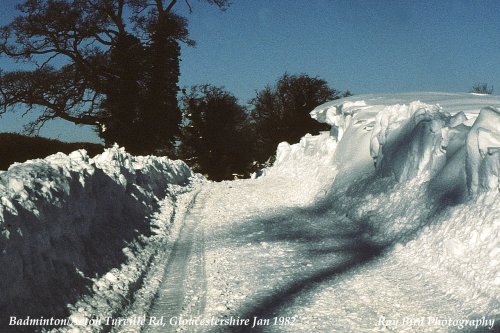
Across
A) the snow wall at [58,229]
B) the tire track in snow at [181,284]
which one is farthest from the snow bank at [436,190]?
the snow wall at [58,229]

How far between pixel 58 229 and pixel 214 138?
3531 centimetres

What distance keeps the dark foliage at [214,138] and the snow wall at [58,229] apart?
30.4m

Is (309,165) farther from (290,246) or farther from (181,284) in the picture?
(181,284)

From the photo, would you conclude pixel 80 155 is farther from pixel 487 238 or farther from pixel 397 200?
pixel 487 238

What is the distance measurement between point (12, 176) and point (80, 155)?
10.0 feet

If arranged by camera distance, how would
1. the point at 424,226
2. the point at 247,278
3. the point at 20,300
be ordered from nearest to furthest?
the point at 20,300 < the point at 247,278 < the point at 424,226

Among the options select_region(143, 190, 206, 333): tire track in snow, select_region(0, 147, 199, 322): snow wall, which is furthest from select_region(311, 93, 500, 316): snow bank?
select_region(0, 147, 199, 322): snow wall

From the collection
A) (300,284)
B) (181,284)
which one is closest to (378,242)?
(300,284)

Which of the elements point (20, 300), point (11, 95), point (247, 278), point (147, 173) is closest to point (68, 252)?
point (20, 300)

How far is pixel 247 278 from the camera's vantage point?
661 centimetres

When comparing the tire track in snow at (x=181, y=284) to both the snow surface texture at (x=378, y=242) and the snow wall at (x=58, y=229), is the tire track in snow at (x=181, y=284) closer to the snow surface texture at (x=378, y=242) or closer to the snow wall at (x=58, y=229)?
the snow surface texture at (x=378, y=242)

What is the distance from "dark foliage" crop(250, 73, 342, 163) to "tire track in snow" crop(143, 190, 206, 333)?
31.4 m

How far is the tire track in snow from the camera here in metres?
5.42

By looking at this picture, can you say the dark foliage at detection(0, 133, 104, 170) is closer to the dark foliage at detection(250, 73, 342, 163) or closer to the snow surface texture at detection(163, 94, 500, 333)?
A: the snow surface texture at detection(163, 94, 500, 333)
